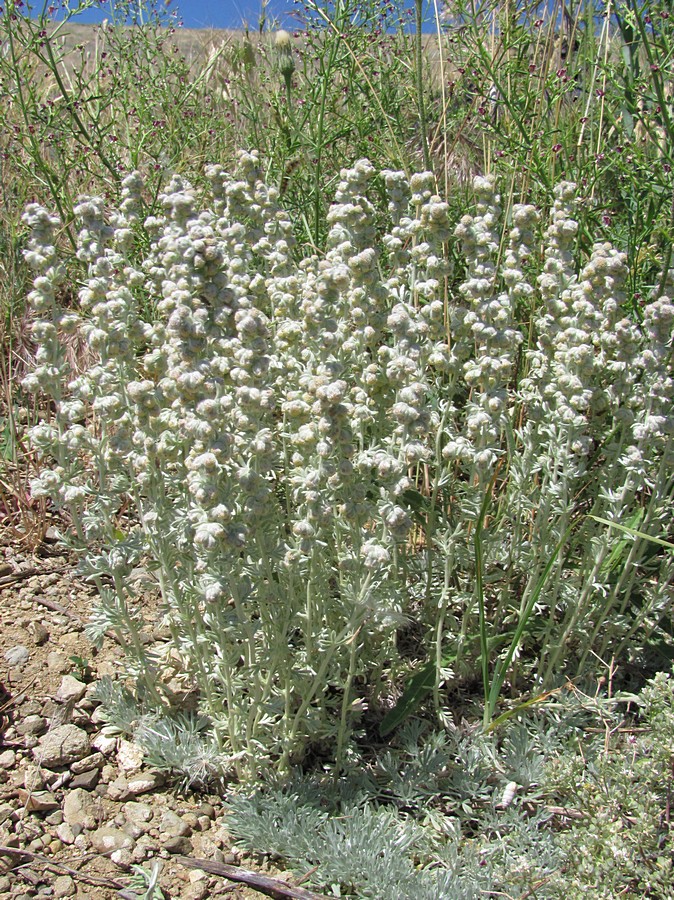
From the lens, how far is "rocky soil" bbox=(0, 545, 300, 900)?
2.47 meters

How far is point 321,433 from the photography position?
2.10 metres

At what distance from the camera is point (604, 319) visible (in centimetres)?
263

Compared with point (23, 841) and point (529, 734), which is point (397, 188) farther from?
point (23, 841)

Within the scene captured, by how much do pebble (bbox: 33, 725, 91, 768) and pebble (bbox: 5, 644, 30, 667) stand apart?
1.47 feet

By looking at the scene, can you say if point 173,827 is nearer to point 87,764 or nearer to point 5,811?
point 87,764

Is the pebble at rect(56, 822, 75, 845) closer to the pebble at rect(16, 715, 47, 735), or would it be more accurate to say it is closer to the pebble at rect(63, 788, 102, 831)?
the pebble at rect(63, 788, 102, 831)

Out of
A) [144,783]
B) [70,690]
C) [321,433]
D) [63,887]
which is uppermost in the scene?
[321,433]

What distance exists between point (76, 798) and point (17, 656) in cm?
80

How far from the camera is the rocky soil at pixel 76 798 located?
247 cm

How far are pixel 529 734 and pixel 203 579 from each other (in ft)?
4.82

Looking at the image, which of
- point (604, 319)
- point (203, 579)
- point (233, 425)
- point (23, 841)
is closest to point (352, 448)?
point (233, 425)

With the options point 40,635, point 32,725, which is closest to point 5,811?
point 32,725

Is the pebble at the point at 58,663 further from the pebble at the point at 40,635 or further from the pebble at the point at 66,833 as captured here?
the pebble at the point at 66,833

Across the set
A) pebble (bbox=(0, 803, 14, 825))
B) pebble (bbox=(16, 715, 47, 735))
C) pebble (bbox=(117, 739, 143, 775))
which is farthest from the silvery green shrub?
pebble (bbox=(0, 803, 14, 825))
